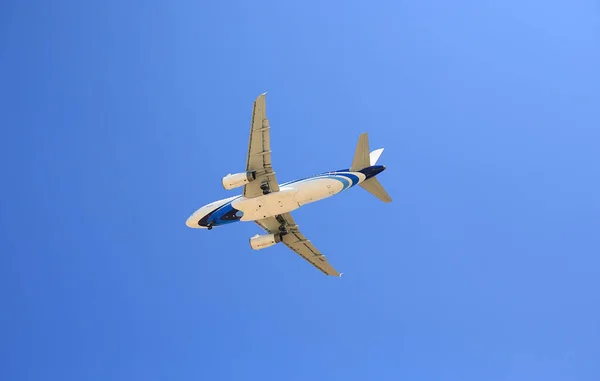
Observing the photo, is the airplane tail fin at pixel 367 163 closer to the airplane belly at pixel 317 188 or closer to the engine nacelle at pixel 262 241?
the airplane belly at pixel 317 188

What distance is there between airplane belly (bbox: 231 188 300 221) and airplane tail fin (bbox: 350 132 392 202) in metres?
5.25

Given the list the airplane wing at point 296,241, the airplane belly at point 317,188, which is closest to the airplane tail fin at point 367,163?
the airplane belly at point 317,188

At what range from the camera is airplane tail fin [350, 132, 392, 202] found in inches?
1865

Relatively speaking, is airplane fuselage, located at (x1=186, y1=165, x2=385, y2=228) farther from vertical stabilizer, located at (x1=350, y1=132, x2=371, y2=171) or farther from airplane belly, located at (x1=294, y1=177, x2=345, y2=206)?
vertical stabilizer, located at (x1=350, y1=132, x2=371, y2=171)

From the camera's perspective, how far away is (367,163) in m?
47.8

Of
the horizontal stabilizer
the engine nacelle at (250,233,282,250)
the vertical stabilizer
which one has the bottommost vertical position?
the horizontal stabilizer

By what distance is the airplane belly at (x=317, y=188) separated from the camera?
47.7 metres

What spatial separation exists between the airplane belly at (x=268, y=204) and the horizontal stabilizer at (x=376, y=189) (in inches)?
222

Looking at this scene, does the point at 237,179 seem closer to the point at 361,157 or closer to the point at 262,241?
the point at 361,157

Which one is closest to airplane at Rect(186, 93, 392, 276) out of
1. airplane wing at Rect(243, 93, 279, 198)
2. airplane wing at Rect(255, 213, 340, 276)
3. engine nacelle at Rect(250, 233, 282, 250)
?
airplane wing at Rect(243, 93, 279, 198)

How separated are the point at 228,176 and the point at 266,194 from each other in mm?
3377

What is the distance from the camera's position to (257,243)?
5566 centimetres

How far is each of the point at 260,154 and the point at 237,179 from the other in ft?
9.33

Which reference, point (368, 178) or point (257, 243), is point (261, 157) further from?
point (257, 243)
